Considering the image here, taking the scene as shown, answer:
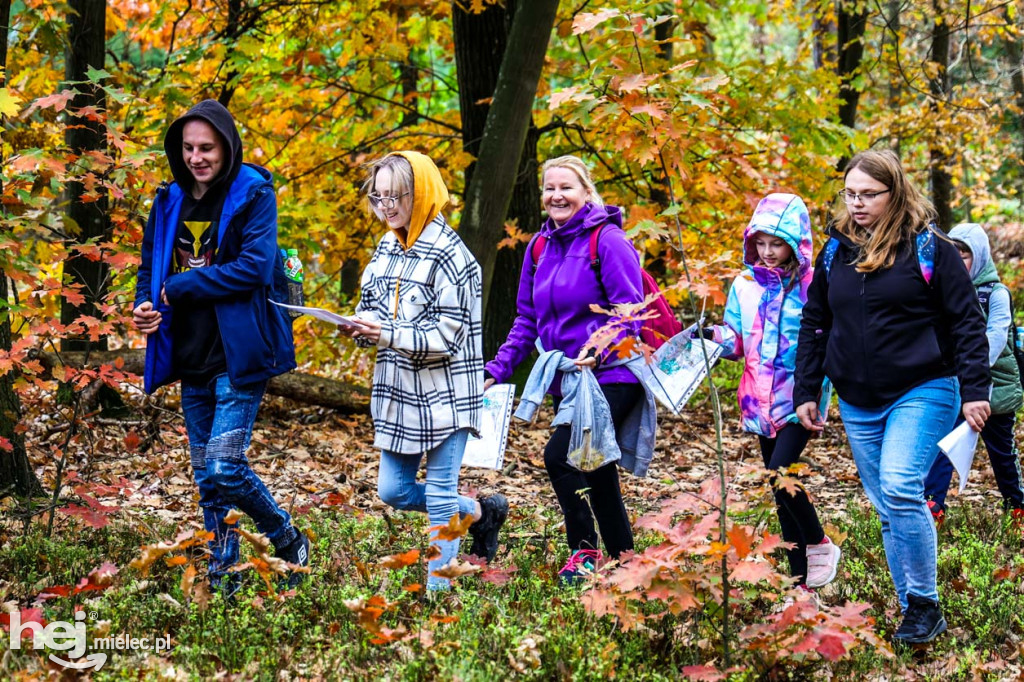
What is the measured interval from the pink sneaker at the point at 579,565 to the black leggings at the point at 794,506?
2.98 ft

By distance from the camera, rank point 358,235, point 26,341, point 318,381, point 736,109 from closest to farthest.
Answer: point 26,341 < point 736,109 < point 318,381 < point 358,235

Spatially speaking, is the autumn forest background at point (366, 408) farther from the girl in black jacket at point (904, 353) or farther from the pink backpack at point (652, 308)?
the girl in black jacket at point (904, 353)

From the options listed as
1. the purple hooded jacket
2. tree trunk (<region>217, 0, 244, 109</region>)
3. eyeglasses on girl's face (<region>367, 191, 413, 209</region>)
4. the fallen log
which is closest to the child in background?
the purple hooded jacket

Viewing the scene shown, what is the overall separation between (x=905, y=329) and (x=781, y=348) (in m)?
0.78

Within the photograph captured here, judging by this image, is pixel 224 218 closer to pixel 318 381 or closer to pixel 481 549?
pixel 481 549

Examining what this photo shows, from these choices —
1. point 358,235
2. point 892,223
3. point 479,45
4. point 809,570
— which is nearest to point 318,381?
point 358,235

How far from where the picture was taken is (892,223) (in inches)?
155

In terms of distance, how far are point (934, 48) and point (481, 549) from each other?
11194mm

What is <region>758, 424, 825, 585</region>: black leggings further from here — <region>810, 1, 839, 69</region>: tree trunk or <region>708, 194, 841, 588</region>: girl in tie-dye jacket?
<region>810, 1, 839, 69</region>: tree trunk

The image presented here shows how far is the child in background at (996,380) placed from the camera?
5695 millimetres

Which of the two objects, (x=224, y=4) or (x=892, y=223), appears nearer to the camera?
(x=892, y=223)

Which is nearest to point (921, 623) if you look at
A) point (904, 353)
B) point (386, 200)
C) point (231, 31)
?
point (904, 353)

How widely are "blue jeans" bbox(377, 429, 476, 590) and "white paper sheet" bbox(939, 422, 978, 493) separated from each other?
6.53ft

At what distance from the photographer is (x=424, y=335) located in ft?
13.1
